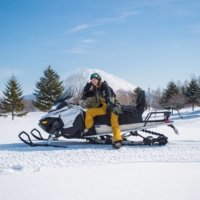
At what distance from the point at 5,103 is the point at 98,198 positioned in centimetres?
3594

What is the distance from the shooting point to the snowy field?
2537 mm

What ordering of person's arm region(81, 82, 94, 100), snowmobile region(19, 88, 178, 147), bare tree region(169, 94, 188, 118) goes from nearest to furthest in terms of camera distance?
snowmobile region(19, 88, 178, 147) → person's arm region(81, 82, 94, 100) → bare tree region(169, 94, 188, 118)

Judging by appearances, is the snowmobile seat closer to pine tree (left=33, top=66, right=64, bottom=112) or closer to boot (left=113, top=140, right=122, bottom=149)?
boot (left=113, top=140, right=122, bottom=149)

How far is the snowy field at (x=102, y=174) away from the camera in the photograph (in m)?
2.54

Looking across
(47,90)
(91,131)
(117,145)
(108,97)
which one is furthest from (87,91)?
(47,90)

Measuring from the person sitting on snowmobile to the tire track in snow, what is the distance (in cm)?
43

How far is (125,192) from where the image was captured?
2.57 meters

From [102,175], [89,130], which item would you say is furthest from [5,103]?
[102,175]

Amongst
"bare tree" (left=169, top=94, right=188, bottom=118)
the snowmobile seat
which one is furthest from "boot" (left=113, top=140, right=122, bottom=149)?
"bare tree" (left=169, top=94, right=188, bottom=118)

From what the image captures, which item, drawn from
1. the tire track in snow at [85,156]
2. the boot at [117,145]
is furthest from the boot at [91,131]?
the boot at [117,145]

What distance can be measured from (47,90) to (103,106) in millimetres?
31920

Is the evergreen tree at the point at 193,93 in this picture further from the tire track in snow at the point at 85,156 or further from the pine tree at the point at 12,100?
the tire track in snow at the point at 85,156

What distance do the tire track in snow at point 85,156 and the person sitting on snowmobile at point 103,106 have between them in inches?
17.1

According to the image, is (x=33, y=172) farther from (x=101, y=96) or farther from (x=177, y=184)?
(x=101, y=96)
